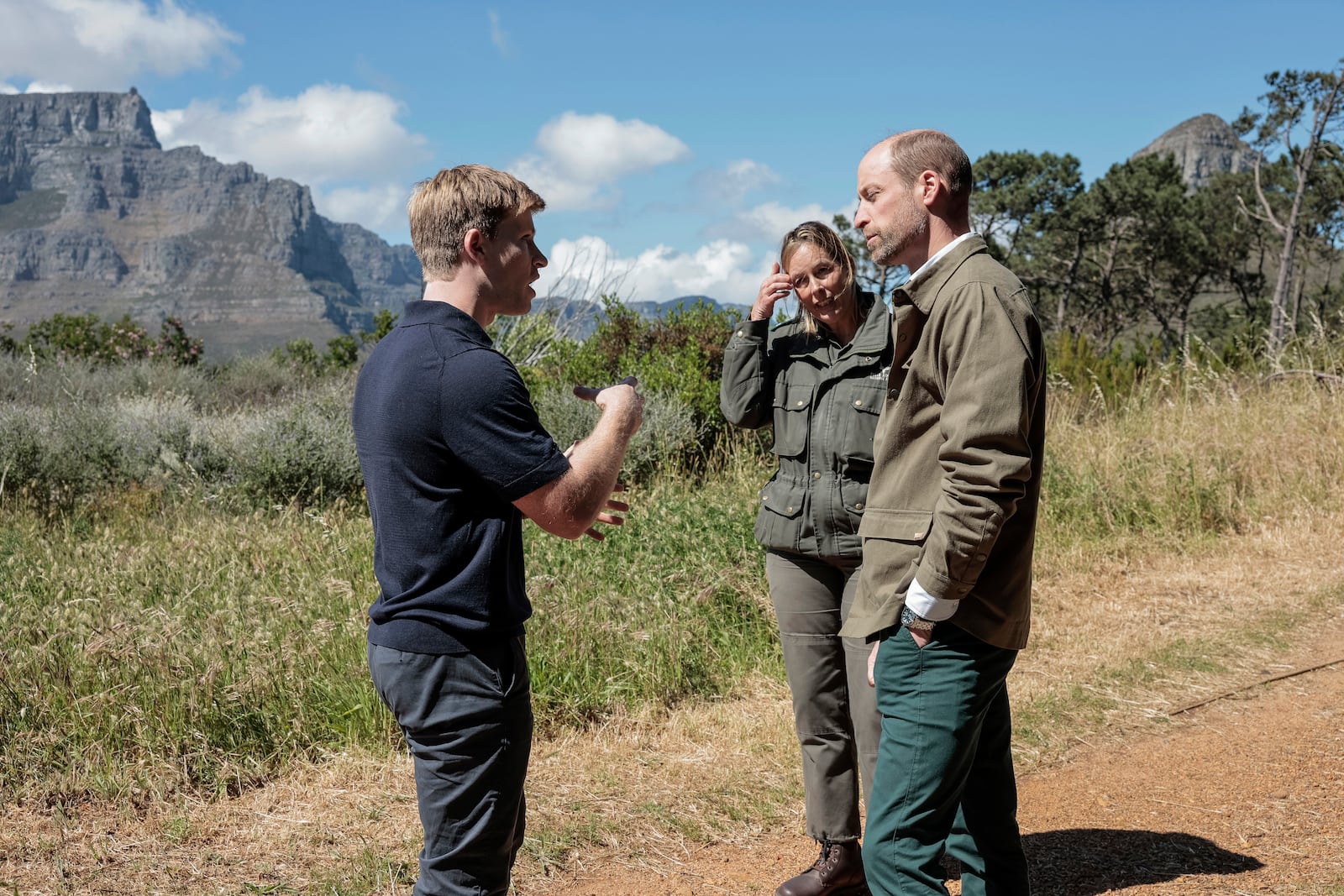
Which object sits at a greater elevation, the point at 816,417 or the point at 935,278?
the point at 935,278

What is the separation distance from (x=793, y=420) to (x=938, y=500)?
126 cm

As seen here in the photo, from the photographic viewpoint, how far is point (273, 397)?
14906 millimetres

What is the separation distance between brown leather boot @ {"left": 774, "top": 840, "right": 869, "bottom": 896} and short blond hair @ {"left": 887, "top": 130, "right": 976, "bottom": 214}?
6.69ft

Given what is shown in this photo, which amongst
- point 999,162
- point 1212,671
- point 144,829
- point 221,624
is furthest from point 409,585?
point 999,162

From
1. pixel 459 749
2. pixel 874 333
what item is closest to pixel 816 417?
pixel 874 333

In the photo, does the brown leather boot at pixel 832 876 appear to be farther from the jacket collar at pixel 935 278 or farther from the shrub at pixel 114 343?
the shrub at pixel 114 343

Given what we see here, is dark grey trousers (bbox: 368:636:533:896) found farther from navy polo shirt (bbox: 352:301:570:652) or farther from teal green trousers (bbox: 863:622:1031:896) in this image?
teal green trousers (bbox: 863:622:1031:896)

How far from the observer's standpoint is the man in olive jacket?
212 centimetres

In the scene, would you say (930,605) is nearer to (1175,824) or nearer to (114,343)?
(1175,824)

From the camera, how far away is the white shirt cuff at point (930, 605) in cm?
217

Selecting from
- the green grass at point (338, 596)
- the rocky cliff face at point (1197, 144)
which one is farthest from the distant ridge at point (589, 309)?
the rocky cliff face at point (1197, 144)

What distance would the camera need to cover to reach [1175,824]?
3.84m

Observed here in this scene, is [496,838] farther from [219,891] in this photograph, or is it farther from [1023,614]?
[219,891]

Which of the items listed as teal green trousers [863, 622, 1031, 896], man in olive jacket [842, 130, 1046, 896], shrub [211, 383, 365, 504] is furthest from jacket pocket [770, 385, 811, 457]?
shrub [211, 383, 365, 504]
